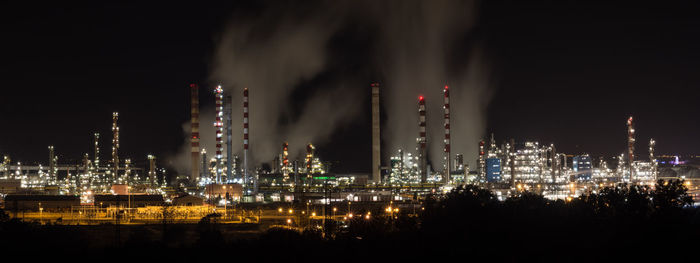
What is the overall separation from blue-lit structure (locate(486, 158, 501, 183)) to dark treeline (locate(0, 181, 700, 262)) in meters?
93.3

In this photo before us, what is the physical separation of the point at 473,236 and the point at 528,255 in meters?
3.43

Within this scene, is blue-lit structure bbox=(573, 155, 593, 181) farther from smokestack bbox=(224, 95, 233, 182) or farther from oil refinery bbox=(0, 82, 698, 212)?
smokestack bbox=(224, 95, 233, 182)

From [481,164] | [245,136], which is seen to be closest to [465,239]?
[245,136]

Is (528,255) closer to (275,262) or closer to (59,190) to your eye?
(275,262)

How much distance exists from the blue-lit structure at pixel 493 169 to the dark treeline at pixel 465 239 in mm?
93291

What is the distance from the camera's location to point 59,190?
8400 centimetres

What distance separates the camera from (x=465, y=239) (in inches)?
1005

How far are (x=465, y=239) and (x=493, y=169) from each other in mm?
102084

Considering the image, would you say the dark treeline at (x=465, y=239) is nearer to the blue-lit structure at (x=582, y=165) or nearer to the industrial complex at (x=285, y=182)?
the industrial complex at (x=285, y=182)

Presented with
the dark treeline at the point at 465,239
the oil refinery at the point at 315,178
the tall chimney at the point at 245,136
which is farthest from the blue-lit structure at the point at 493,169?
the dark treeline at the point at 465,239

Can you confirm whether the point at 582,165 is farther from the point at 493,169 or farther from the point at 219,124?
the point at 219,124

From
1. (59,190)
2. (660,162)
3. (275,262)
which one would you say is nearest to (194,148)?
(59,190)

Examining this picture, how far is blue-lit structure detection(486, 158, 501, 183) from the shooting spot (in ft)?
409

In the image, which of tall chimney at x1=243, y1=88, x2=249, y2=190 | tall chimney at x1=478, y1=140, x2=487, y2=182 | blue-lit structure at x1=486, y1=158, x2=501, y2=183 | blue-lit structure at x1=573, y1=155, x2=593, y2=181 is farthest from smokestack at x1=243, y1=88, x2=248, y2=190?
blue-lit structure at x1=573, y1=155, x2=593, y2=181
